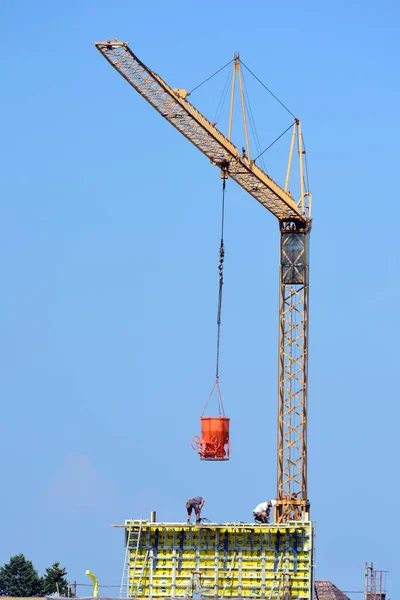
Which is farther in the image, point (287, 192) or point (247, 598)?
point (287, 192)

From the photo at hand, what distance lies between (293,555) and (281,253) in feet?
92.6

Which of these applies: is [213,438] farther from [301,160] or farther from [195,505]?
[301,160]

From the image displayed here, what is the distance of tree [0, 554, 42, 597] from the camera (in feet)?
415

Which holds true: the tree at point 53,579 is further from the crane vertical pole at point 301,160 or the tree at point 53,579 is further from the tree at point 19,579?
the crane vertical pole at point 301,160

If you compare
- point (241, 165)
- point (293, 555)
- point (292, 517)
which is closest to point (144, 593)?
point (293, 555)

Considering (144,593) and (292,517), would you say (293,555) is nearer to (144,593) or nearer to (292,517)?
(144,593)

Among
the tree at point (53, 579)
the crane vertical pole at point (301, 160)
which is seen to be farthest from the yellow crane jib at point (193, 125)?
the tree at point (53, 579)

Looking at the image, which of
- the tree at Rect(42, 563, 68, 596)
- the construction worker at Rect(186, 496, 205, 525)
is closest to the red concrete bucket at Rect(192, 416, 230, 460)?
the construction worker at Rect(186, 496, 205, 525)

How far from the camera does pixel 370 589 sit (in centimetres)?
9338

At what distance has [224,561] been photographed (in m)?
77.3

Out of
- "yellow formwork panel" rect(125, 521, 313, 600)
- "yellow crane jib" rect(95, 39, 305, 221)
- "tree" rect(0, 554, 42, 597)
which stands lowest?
"yellow formwork panel" rect(125, 521, 313, 600)

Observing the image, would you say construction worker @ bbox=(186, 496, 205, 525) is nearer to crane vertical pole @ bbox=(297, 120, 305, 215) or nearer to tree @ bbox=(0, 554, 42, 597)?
crane vertical pole @ bbox=(297, 120, 305, 215)

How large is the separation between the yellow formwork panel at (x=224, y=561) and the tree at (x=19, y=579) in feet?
159

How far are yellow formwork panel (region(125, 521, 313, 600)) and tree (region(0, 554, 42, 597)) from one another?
48529mm
